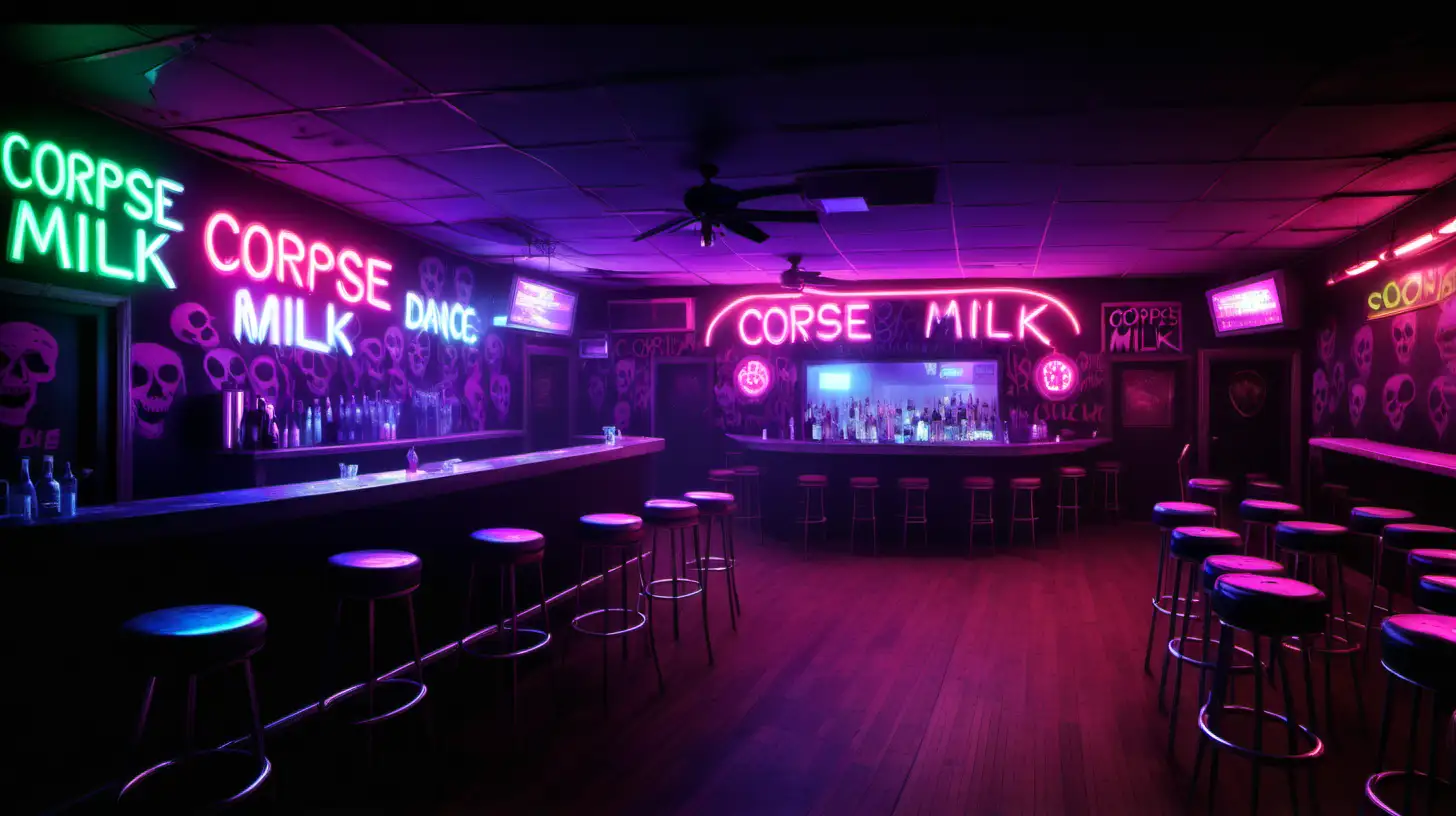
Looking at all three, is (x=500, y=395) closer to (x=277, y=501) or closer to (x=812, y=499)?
(x=812, y=499)

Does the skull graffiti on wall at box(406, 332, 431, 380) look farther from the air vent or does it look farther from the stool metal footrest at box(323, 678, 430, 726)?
the stool metal footrest at box(323, 678, 430, 726)

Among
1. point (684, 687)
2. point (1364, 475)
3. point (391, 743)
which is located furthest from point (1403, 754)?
point (391, 743)

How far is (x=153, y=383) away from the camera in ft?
14.4

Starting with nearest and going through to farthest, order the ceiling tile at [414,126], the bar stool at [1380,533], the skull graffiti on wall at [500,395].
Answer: the ceiling tile at [414,126] → the bar stool at [1380,533] → the skull graffiti on wall at [500,395]

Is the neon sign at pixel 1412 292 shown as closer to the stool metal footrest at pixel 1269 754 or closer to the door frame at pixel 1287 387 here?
the door frame at pixel 1287 387

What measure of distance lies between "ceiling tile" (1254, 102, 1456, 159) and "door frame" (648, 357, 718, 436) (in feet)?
21.3

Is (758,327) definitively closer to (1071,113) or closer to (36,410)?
(1071,113)

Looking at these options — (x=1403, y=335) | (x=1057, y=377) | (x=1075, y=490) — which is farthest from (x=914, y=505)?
(x=1403, y=335)

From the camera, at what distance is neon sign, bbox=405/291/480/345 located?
6.68 metres

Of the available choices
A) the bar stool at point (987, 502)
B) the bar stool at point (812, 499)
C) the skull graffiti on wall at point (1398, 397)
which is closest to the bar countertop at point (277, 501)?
the bar stool at point (812, 499)

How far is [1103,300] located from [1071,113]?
5.83 metres

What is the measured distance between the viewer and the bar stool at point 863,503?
727 centimetres

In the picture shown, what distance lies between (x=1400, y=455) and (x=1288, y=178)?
75.4 inches

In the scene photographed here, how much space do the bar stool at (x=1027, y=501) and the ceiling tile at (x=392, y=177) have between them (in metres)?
5.43
